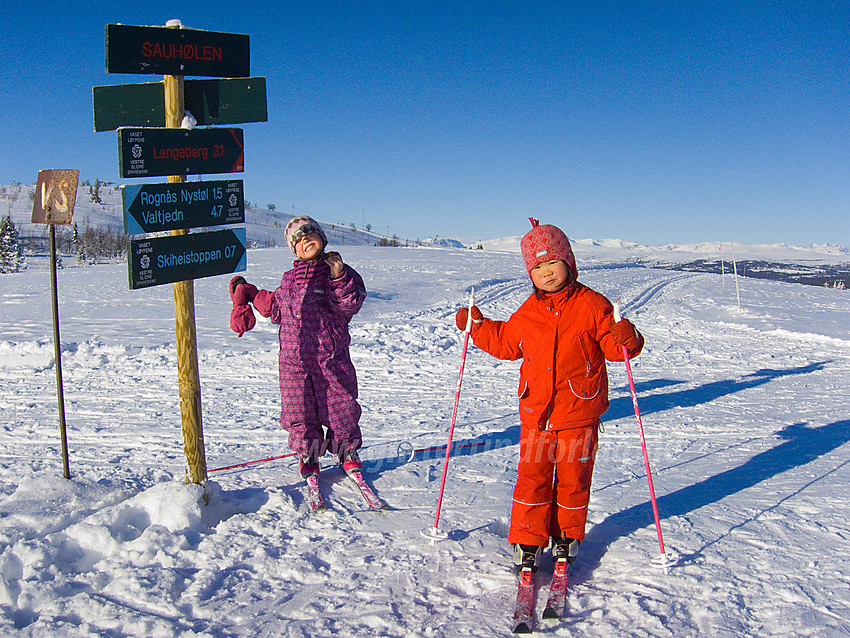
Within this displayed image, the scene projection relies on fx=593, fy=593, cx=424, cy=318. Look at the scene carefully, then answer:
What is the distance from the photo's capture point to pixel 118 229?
65500 millimetres

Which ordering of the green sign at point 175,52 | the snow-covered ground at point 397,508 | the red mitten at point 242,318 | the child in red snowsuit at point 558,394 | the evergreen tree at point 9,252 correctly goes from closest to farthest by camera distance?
the snow-covered ground at point 397,508 < the child in red snowsuit at point 558,394 < the green sign at point 175,52 < the red mitten at point 242,318 < the evergreen tree at point 9,252

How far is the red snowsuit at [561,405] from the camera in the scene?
2.92 m

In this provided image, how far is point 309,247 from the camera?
3.72 m

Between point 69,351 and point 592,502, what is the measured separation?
7853mm

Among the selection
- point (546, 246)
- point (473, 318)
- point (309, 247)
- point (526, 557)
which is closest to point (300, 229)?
point (309, 247)

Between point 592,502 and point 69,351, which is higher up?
point 69,351

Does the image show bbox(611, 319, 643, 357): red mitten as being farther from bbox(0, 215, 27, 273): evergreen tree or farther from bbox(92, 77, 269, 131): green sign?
bbox(0, 215, 27, 273): evergreen tree

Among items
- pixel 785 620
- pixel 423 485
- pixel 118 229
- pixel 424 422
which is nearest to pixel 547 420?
pixel 785 620

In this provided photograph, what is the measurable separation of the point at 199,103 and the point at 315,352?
1656mm

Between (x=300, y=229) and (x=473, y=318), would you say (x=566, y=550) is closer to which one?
(x=473, y=318)

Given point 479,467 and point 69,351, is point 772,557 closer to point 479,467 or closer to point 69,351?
point 479,467

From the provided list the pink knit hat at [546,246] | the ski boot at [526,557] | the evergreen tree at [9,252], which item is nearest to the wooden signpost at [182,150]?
the pink knit hat at [546,246]

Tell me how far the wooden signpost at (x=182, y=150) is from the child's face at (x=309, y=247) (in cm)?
37

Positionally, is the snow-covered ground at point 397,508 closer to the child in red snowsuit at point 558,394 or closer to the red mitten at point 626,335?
the child in red snowsuit at point 558,394
